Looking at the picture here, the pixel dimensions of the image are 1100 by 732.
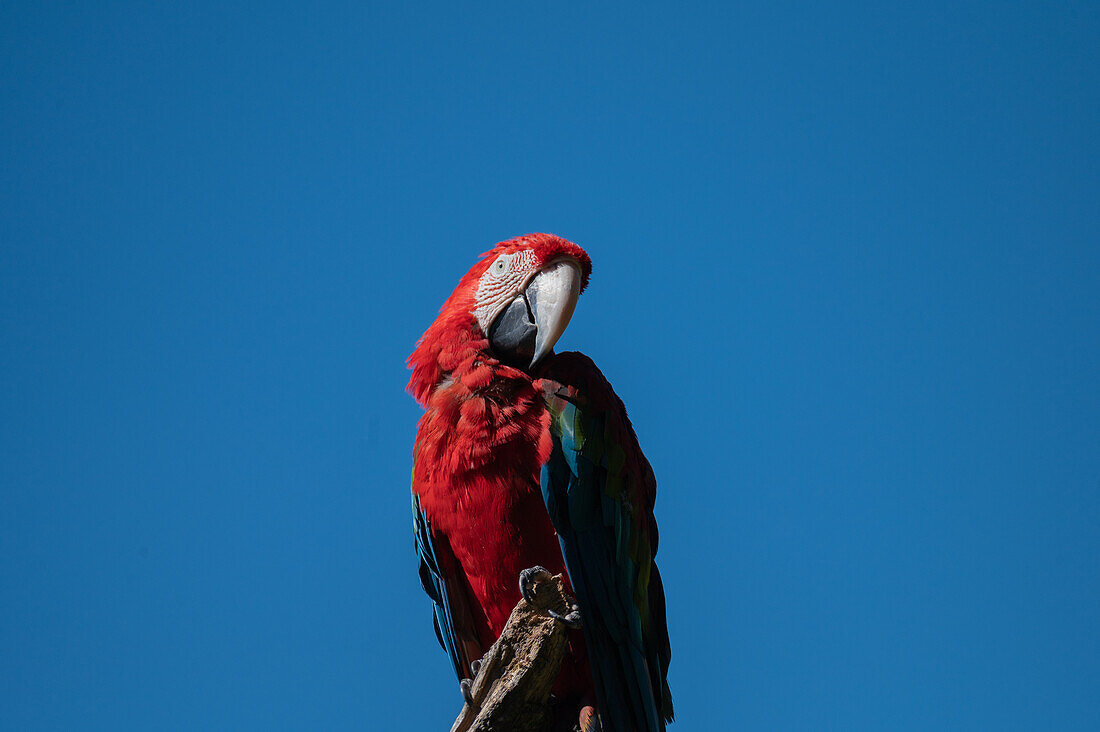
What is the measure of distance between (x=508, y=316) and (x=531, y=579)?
1142 mm

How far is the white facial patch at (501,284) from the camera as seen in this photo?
3.68 meters

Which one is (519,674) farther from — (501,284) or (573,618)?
(501,284)

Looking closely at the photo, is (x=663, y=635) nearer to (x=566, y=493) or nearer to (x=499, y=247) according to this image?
(x=566, y=493)

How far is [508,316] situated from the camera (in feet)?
12.0

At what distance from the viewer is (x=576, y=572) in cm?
330

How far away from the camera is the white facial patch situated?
368 cm

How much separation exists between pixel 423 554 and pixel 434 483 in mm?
475

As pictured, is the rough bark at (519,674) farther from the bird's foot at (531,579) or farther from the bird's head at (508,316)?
the bird's head at (508,316)

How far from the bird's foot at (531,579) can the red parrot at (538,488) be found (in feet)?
0.03

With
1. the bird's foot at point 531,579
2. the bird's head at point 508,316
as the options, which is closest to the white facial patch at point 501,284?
the bird's head at point 508,316

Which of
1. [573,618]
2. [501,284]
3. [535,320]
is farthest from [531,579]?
[501,284]

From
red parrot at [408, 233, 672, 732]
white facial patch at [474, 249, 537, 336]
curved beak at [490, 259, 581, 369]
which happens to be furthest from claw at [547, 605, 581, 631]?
white facial patch at [474, 249, 537, 336]

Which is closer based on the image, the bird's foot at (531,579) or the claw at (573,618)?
the bird's foot at (531,579)

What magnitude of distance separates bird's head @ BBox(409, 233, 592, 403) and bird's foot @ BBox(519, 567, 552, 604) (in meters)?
0.89
